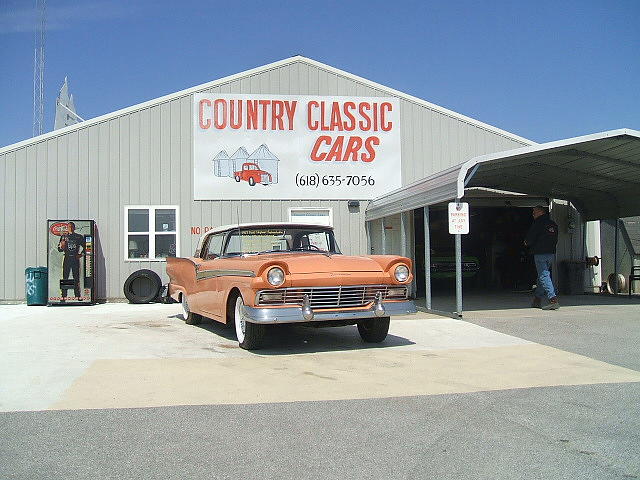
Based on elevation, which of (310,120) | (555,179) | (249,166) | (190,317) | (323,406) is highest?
(310,120)

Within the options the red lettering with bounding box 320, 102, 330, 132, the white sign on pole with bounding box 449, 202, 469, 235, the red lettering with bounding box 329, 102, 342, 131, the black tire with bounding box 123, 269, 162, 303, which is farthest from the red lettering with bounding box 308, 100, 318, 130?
the white sign on pole with bounding box 449, 202, 469, 235

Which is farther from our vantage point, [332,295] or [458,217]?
[458,217]

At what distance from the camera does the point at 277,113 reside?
1521 cm

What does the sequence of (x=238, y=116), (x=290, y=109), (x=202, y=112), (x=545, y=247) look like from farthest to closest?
(x=290, y=109), (x=238, y=116), (x=202, y=112), (x=545, y=247)

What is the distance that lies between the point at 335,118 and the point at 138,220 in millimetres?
5434

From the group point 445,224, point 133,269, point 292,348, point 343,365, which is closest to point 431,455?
point 343,365

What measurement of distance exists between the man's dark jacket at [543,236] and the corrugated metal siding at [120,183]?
4.77 meters

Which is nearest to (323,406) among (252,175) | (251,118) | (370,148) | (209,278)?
(209,278)

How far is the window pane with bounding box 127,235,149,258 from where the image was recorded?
14609 mm

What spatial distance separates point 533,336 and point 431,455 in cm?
521

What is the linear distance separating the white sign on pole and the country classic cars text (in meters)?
5.76

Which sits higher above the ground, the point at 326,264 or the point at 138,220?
the point at 138,220

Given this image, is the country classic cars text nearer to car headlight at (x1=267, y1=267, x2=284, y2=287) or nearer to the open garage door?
the open garage door

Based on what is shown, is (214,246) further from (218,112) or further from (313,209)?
(218,112)
